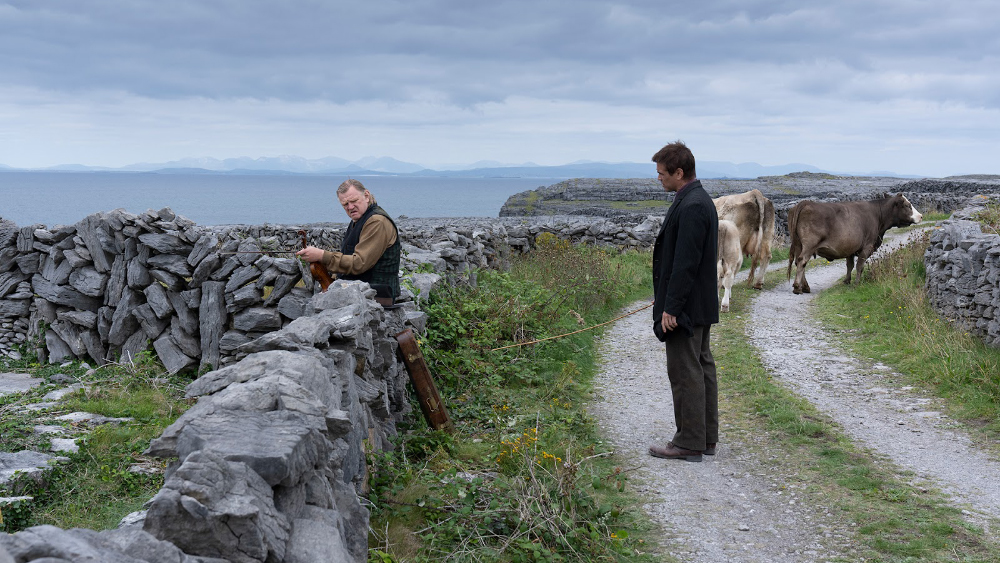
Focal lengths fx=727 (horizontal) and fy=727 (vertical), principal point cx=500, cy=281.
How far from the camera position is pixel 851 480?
19.8 feet

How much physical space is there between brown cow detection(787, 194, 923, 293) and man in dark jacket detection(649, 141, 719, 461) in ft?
33.1

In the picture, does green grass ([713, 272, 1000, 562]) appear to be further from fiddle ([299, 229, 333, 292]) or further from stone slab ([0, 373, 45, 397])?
stone slab ([0, 373, 45, 397])

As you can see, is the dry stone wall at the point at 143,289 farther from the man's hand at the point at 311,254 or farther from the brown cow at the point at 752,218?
the brown cow at the point at 752,218

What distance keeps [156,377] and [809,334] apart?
979cm

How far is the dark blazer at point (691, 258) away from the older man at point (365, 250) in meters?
2.60

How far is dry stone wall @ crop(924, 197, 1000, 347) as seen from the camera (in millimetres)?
9562

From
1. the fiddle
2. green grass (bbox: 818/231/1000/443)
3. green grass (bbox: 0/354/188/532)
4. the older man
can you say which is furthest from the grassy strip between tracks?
green grass (bbox: 0/354/188/532)

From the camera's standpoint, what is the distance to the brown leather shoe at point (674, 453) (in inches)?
262

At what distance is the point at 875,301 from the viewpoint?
13094mm

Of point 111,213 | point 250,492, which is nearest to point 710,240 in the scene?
point 250,492

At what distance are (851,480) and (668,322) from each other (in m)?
1.97

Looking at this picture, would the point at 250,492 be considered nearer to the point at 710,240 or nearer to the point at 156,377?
the point at 710,240

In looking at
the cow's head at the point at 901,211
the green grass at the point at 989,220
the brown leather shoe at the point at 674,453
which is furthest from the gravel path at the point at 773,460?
the cow's head at the point at 901,211

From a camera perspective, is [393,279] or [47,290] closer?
[393,279]
